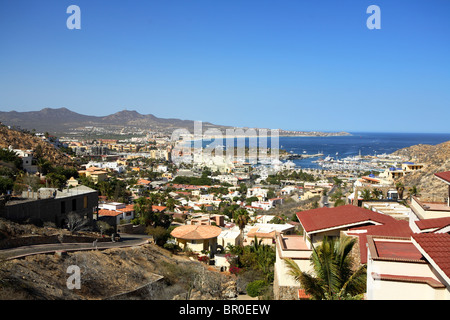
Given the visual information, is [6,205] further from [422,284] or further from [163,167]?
[163,167]

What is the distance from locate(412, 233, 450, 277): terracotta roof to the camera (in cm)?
361

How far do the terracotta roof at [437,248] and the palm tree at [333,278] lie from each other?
3.53 feet

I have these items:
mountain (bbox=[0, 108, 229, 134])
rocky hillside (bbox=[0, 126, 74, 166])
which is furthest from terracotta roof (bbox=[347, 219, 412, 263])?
mountain (bbox=[0, 108, 229, 134])

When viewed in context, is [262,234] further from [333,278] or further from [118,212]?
[333,278]

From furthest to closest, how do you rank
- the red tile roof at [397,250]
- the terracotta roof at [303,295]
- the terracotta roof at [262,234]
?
the terracotta roof at [262,234] < the terracotta roof at [303,295] < the red tile roof at [397,250]

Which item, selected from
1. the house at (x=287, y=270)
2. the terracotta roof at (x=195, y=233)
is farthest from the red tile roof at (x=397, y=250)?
the terracotta roof at (x=195, y=233)

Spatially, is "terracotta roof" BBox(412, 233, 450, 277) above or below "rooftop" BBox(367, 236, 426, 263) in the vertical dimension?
above

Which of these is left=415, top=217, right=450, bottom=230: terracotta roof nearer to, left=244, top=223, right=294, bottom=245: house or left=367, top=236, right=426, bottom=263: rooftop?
left=367, top=236, right=426, bottom=263: rooftop

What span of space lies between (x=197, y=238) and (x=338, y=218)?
8.12 metres

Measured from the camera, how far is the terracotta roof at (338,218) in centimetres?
726

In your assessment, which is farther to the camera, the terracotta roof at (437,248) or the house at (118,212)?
the house at (118,212)

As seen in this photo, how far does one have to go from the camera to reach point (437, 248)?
3920 mm

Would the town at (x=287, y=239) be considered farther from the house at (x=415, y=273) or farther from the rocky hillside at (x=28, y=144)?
the rocky hillside at (x=28, y=144)

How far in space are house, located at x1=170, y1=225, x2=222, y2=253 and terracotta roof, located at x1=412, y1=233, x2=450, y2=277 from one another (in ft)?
36.4
